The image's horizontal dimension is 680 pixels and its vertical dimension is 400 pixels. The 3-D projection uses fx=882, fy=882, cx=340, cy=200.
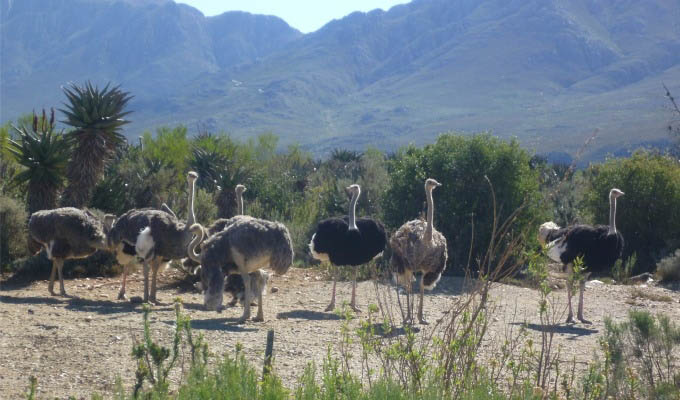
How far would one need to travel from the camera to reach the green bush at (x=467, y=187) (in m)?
18.1

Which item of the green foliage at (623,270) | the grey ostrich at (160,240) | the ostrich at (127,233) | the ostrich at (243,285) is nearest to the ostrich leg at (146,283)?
the grey ostrich at (160,240)

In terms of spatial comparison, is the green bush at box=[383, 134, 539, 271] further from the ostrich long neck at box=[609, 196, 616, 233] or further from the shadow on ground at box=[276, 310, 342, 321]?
the shadow on ground at box=[276, 310, 342, 321]

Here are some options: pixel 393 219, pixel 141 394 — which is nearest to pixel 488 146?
pixel 393 219

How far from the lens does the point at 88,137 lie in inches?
623

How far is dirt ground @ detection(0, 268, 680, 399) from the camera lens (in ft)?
26.8

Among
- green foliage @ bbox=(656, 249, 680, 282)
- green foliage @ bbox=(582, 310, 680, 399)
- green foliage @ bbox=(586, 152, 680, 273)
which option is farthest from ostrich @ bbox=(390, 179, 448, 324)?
green foliage @ bbox=(586, 152, 680, 273)

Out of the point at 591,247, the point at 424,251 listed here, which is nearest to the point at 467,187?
the point at 591,247

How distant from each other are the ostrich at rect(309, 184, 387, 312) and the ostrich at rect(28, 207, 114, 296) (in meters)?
3.21

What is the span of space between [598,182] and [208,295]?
13.1 meters

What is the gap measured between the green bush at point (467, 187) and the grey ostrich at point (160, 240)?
685 centimetres

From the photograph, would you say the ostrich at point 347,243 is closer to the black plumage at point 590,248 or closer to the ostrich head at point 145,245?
the ostrich head at point 145,245

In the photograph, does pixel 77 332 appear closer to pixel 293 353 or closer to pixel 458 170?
pixel 293 353

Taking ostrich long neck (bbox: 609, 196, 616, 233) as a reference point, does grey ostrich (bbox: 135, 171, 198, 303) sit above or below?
below

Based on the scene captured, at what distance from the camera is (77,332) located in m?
9.64
